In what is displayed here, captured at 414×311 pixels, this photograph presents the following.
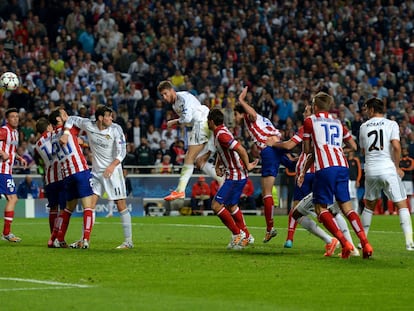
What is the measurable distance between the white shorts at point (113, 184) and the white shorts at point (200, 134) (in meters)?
1.51

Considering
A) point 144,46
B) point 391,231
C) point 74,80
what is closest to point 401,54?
point 144,46

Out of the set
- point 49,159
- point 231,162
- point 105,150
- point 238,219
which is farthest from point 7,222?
point 231,162

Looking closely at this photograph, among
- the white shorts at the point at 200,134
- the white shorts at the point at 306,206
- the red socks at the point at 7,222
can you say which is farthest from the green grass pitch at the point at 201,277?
the white shorts at the point at 200,134

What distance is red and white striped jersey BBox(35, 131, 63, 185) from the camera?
17.7 meters

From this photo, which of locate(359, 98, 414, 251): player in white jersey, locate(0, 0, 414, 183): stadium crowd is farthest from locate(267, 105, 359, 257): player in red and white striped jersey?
locate(0, 0, 414, 183): stadium crowd

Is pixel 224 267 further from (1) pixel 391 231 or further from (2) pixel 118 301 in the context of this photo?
(1) pixel 391 231

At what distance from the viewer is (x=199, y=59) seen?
37625 mm

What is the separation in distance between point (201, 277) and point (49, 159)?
233 inches

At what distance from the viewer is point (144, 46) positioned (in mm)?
36781

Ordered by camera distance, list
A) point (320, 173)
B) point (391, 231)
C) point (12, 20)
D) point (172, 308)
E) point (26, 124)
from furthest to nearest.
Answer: point (12, 20) → point (26, 124) → point (391, 231) → point (320, 173) → point (172, 308)

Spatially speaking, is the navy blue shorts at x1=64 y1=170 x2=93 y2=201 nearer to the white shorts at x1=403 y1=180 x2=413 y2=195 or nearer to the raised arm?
the raised arm

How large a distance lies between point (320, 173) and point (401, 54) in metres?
26.6

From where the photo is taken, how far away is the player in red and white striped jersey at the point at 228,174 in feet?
54.9

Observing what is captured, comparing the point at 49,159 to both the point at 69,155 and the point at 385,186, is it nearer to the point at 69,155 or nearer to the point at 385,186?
the point at 69,155
